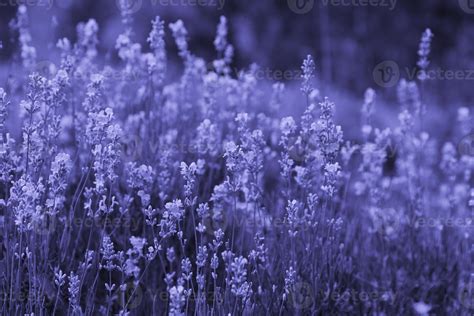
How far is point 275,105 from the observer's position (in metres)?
4.32

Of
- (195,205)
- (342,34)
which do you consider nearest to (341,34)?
(342,34)

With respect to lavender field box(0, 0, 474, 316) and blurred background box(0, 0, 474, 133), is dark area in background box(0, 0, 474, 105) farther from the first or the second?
lavender field box(0, 0, 474, 316)

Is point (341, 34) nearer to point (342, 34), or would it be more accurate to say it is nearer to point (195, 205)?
point (342, 34)

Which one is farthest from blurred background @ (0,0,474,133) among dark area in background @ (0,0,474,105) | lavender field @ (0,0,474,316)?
lavender field @ (0,0,474,316)

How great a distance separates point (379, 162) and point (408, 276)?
2.32 feet

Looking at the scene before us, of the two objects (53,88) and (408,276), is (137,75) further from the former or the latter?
(408,276)

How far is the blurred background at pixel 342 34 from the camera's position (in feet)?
30.5

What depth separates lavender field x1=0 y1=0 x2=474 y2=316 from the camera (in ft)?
8.29

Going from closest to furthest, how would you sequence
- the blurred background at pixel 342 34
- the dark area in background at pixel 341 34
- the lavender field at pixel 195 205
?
the lavender field at pixel 195 205
the blurred background at pixel 342 34
the dark area in background at pixel 341 34

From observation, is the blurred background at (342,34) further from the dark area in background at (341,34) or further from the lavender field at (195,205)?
the lavender field at (195,205)

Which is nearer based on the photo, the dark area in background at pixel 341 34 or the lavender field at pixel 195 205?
the lavender field at pixel 195 205

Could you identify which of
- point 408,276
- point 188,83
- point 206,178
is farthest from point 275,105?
point 408,276

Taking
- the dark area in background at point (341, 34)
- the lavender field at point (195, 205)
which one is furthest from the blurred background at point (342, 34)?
the lavender field at point (195, 205)

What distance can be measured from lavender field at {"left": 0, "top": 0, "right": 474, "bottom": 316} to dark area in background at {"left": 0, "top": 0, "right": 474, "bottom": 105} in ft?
14.2
